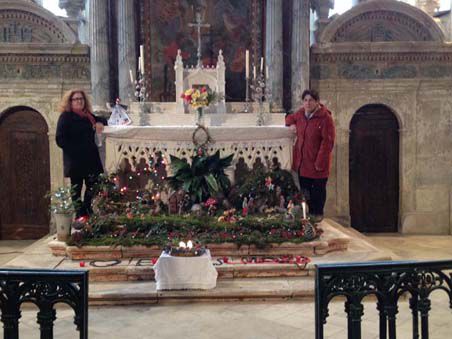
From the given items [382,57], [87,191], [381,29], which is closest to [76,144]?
[87,191]

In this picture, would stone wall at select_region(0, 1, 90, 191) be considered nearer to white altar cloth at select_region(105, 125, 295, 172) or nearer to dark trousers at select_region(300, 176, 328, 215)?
white altar cloth at select_region(105, 125, 295, 172)

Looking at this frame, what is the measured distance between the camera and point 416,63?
10.2 m

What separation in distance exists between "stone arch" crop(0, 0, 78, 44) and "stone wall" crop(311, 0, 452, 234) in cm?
503

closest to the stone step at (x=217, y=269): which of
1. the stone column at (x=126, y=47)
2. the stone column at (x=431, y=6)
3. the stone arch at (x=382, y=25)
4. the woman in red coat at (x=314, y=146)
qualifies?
the woman in red coat at (x=314, y=146)

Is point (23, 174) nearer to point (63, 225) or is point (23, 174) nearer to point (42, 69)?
point (42, 69)

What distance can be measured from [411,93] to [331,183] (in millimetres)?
2413

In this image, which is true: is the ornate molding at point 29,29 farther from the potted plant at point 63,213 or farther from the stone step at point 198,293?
the stone step at point 198,293

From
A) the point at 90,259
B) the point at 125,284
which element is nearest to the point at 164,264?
the point at 125,284

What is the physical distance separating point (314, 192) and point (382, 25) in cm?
472

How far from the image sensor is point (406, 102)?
33.7ft

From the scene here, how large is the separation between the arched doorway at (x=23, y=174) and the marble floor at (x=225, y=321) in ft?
17.7

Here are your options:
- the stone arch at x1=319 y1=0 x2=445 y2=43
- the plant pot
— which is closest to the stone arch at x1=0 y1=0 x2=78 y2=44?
the plant pot

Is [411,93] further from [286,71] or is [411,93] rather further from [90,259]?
[90,259]

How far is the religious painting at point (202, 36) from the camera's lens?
32.5ft
